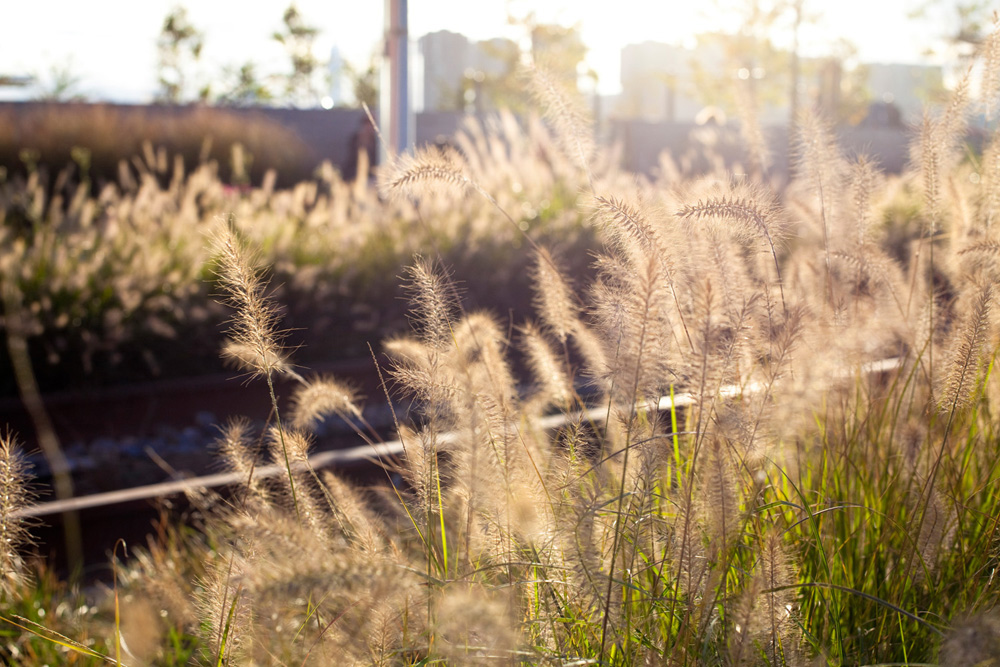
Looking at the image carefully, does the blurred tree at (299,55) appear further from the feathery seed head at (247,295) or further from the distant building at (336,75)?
the feathery seed head at (247,295)

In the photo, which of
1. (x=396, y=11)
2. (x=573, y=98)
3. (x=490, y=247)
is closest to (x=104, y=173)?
(x=396, y=11)

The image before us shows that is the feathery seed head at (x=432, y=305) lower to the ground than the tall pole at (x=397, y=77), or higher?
lower

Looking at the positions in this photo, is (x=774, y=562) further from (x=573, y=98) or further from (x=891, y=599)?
(x=573, y=98)

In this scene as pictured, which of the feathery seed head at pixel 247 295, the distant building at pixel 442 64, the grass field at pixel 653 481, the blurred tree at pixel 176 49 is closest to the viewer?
the grass field at pixel 653 481

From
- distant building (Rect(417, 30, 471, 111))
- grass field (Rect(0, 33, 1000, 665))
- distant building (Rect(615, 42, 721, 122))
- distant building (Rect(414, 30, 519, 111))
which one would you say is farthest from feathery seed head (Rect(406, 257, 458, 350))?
distant building (Rect(417, 30, 471, 111))

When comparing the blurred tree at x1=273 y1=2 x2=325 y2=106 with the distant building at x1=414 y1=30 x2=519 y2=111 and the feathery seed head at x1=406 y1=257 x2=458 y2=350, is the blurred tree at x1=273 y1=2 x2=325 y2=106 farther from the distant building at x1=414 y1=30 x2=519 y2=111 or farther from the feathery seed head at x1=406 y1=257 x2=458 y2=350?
the feathery seed head at x1=406 y1=257 x2=458 y2=350

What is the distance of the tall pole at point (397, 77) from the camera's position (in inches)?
283

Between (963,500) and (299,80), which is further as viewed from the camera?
(299,80)

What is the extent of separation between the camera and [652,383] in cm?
136

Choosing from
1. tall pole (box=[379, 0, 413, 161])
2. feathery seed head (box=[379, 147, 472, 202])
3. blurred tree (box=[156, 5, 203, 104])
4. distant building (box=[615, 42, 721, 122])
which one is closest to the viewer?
feathery seed head (box=[379, 147, 472, 202])

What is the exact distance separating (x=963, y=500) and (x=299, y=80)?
30060mm

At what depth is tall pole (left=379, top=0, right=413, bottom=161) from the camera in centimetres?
718

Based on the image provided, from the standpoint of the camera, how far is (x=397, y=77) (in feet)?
24.3

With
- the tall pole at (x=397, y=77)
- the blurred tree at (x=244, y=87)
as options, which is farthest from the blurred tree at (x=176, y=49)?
the tall pole at (x=397, y=77)
